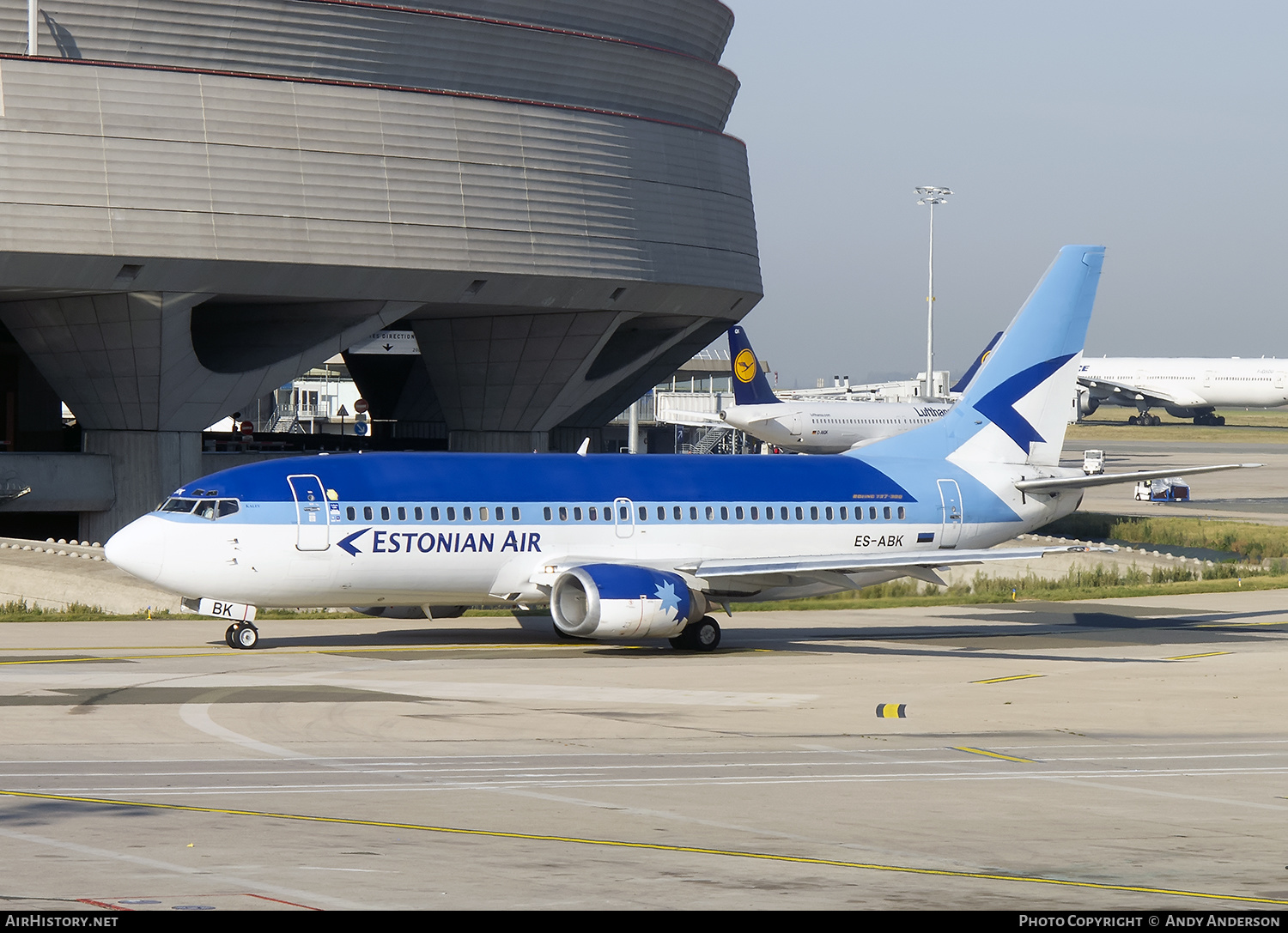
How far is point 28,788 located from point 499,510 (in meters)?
15.3

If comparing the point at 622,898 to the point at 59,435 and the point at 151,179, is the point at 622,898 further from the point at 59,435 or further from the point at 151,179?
the point at 59,435

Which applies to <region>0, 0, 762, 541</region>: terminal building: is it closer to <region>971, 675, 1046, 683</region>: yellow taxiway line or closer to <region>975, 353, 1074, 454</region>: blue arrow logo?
<region>975, 353, 1074, 454</region>: blue arrow logo

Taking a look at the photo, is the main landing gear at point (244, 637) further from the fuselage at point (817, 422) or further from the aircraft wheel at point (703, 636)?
the fuselage at point (817, 422)

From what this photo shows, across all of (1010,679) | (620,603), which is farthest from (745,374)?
(1010,679)

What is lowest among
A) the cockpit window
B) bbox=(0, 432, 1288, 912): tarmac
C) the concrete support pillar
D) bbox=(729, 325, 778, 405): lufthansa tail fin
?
bbox=(0, 432, 1288, 912): tarmac

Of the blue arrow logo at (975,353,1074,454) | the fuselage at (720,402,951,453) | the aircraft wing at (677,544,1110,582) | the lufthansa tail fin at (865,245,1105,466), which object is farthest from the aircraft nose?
the fuselage at (720,402,951,453)

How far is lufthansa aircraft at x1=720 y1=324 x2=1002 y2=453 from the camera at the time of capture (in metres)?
92.9

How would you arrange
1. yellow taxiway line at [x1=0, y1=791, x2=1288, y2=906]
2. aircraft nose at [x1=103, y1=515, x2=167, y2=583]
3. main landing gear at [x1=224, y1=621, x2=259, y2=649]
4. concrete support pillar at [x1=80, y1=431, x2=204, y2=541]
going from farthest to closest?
concrete support pillar at [x1=80, y1=431, x2=204, y2=541] < main landing gear at [x1=224, y1=621, x2=259, y2=649] < aircraft nose at [x1=103, y1=515, x2=167, y2=583] < yellow taxiway line at [x1=0, y1=791, x2=1288, y2=906]

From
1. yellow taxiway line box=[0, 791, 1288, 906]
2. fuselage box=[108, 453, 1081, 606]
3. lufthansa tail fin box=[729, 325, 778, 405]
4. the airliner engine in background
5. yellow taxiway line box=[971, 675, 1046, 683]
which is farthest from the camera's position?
the airliner engine in background

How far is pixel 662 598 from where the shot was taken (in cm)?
2964

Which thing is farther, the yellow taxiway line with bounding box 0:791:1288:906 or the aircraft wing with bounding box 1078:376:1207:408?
the aircraft wing with bounding box 1078:376:1207:408

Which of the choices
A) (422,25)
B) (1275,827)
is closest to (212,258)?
(422,25)

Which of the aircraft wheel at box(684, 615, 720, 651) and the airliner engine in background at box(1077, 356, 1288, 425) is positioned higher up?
the airliner engine in background at box(1077, 356, 1288, 425)

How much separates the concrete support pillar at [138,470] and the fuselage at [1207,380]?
8917cm
